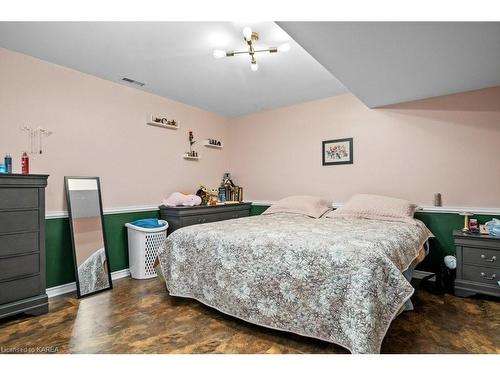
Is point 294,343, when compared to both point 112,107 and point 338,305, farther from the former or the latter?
point 112,107

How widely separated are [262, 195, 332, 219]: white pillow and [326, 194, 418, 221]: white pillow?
0.18 m

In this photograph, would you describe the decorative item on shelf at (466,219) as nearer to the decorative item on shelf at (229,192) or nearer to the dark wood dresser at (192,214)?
the dark wood dresser at (192,214)

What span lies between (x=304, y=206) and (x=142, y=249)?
6.60 feet

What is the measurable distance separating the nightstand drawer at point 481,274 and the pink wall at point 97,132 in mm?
3416

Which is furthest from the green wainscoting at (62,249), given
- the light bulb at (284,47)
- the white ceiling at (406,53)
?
the white ceiling at (406,53)

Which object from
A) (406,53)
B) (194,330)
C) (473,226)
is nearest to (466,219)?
(473,226)

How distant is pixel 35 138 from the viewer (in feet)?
8.79

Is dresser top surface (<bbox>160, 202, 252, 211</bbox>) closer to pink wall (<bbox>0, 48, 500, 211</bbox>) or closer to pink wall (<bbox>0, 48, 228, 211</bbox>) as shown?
pink wall (<bbox>0, 48, 500, 211</bbox>)

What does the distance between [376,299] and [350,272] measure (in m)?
0.19

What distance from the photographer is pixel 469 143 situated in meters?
2.96

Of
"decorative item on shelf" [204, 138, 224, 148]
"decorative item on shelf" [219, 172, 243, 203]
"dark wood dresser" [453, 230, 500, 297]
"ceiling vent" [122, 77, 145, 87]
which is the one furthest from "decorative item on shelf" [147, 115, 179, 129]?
"dark wood dresser" [453, 230, 500, 297]
